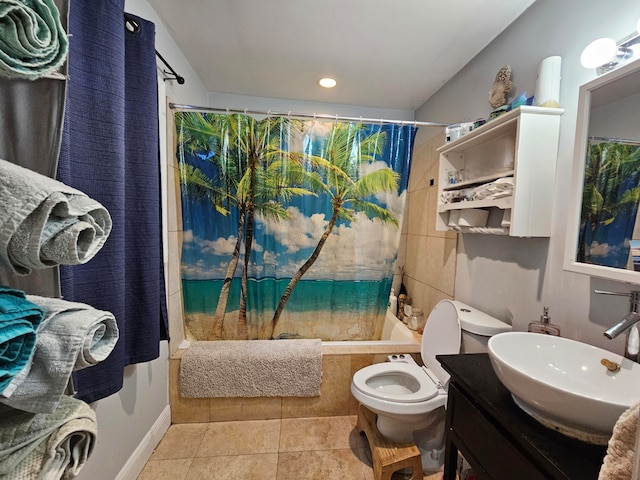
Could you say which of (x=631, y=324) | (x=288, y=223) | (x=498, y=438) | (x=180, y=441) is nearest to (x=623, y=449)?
(x=498, y=438)

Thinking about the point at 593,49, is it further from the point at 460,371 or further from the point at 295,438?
the point at 295,438

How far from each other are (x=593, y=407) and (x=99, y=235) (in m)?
1.06

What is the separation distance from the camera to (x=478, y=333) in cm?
131

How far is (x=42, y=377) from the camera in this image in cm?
37

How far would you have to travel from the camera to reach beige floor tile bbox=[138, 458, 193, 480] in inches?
54.2

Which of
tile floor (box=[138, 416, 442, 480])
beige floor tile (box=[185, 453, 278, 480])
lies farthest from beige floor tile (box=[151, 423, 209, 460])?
beige floor tile (box=[185, 453, 278, 480])

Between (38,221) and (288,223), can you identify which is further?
(288,223)

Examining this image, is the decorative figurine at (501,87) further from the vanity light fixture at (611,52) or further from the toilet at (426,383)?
→ the toilet at (426,383)

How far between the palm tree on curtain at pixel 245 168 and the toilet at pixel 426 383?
1.17 m

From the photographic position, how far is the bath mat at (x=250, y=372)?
1.69 meters

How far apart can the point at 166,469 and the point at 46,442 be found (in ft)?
4.63

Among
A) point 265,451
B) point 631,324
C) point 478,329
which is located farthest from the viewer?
point 265,451

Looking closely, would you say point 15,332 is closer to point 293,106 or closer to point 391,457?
point 391,457

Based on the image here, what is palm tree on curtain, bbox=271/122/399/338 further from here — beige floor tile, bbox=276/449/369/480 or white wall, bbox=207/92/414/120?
beige floor tile, bbox=276/449/369/480
